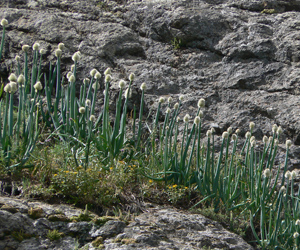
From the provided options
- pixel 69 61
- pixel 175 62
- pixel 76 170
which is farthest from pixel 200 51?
pixel 76 170

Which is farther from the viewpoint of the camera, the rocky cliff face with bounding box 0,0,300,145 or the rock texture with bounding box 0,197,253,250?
the rocky cliff face with bounding box 0,0,300,145

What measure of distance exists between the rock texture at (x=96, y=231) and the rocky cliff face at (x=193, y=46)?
178 centimetres

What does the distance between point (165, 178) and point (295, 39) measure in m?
2.81

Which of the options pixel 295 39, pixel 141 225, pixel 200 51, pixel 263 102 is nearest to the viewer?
pixel 141 225

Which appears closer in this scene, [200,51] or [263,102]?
[263,102]

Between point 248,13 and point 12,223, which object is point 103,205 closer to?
point 12,223

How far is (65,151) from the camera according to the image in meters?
3.84

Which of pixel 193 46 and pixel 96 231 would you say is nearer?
pixel 96 231

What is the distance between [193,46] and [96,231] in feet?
11.3

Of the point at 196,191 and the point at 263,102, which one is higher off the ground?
the point at 263,102

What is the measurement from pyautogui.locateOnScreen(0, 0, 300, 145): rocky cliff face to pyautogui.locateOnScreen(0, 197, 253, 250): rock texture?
1.78 meters

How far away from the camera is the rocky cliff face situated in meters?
4.77

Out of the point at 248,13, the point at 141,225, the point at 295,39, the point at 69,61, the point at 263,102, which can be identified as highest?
the point at 248,13

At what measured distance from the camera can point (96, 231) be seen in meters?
2.88
